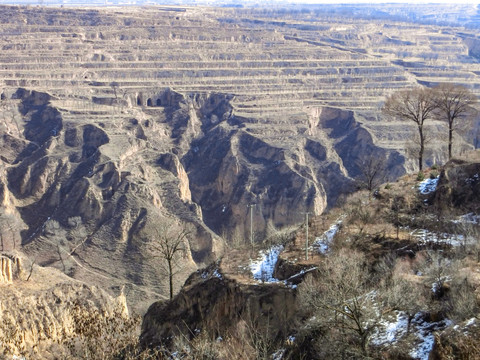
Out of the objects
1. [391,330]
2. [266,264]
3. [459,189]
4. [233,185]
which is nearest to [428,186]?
[459,189]

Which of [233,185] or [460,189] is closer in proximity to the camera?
[460,189]

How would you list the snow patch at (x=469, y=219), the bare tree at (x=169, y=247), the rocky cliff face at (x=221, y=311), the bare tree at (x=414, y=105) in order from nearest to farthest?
1. the rocky cliff face at (x=221, y=311)
2. the snow patch at (x=469, y=219)
3. the bare tree at (x=169, y=247)
4. the bare tree at (x=414, y=105)

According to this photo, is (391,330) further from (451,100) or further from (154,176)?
(154,176)

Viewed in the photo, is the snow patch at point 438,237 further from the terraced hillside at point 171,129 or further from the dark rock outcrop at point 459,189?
the terraced hillside at point 171,129

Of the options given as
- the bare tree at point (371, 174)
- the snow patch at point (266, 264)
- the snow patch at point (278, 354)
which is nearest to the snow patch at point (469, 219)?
the snow patch at point (266, 264)

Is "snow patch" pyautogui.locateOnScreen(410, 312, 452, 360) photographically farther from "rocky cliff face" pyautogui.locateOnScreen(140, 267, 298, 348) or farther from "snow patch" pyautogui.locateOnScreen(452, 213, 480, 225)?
"snow patch" pyautogui.locateOnScreen(452, 213, 480, 225)

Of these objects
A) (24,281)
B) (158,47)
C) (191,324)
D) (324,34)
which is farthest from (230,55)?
(191,324)

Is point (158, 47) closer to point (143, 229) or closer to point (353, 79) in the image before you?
point (353, 79)
